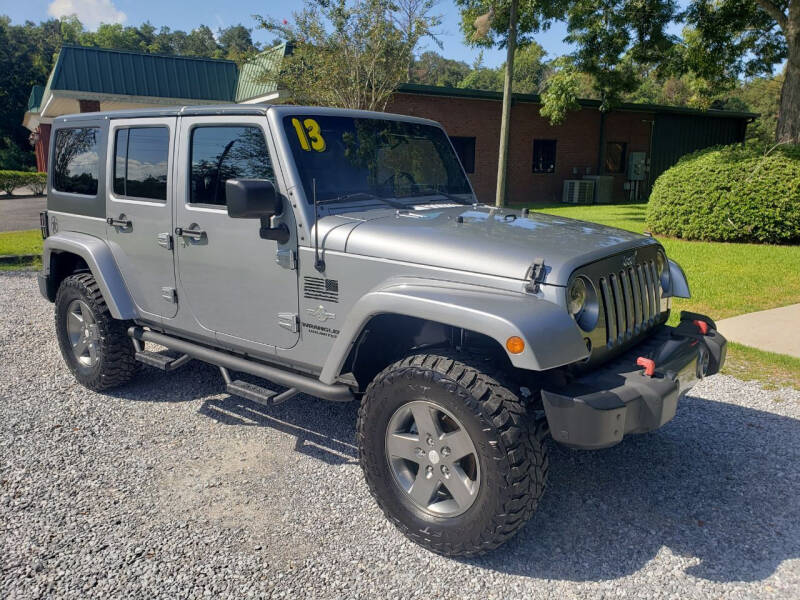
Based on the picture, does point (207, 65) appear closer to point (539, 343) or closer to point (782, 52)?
point (782, 52)

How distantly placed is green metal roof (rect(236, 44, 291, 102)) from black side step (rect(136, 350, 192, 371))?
12.7 m

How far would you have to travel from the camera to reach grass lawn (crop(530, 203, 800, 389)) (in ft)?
18.4

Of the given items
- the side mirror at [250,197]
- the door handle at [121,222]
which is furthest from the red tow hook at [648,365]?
the door handle at [121,222]

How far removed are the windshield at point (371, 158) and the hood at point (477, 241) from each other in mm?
259

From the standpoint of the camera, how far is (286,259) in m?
3.49

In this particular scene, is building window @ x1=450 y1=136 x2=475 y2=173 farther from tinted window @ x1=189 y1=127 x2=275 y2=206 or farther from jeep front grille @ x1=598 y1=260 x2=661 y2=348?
jeep front grille @ x1=598 y1=260 x2=661 y2=348

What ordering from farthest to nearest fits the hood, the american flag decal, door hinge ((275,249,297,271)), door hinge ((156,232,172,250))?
door hinge ((156,232,172,250)) < door hinge ((275,249,297,271)) < the american flag decal < the hood

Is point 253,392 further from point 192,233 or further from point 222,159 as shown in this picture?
point 222,159

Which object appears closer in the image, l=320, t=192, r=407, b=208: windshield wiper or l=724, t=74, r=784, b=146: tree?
l=320, t=192, r=407, b=208: windshield wiper

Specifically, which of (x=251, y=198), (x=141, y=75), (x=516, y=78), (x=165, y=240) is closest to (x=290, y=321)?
(x=251, y=198)

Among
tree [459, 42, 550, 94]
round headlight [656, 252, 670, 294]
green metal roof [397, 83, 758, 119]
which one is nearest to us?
round headlight [656, 252, 670, 294]

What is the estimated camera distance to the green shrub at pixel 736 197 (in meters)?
→ 11.6

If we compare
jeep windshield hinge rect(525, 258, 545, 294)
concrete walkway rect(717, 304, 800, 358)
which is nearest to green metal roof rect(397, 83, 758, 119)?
concrete walkway rect(717, 304, 800, 358)

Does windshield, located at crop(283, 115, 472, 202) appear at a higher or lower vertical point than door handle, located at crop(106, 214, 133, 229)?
higher
